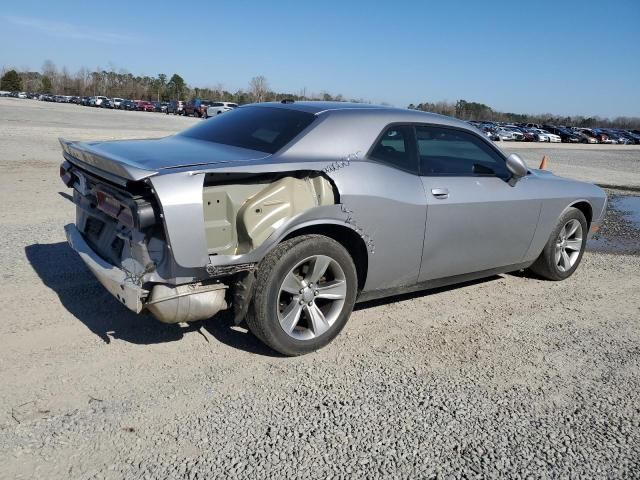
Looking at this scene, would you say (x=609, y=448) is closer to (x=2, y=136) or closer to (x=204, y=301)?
(x=204, y=301)

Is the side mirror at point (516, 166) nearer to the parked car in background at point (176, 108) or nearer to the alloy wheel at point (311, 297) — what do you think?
the alloy wheel at point (311, 297)

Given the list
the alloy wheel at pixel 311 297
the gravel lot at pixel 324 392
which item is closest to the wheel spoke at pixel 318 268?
the alloy wheel at pixel 311 297

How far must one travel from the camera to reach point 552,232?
5.44 m

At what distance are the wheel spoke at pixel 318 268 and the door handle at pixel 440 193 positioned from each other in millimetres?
1090

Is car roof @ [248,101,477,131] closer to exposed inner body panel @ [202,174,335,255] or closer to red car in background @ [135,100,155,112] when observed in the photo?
exposed inner body panel @ [202,174,335,255]

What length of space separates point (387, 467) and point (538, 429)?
0.99m

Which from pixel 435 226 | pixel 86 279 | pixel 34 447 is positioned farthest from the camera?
pixel 86 279

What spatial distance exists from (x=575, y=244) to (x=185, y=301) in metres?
4.39

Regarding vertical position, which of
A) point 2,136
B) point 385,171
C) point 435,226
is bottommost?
point 2,136

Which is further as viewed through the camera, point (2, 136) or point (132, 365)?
point (2, 136)

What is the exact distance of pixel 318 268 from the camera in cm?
363

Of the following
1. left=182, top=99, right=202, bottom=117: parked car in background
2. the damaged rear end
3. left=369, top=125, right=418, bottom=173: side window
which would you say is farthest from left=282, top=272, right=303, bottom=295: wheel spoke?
left=182, top=99, right=202, bottom=117: parked car in background

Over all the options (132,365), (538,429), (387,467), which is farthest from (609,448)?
(132,365)

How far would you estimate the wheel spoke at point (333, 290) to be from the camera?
371 cm
